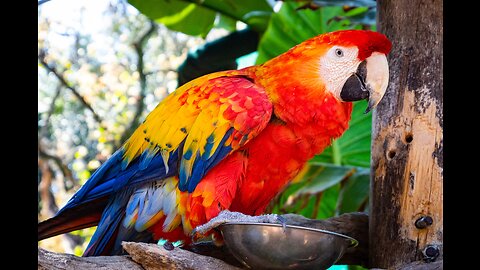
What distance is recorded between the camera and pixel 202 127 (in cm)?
134

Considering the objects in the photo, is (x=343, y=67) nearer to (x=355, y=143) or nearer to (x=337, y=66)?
(x=337, y=66)

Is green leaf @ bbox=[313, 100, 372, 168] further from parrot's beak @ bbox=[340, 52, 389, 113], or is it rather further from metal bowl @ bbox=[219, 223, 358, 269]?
metal bowl @ bbox=[219, 223, 358, 269]

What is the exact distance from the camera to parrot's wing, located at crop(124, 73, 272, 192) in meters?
1.32

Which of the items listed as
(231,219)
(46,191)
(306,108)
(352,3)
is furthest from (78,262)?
(46,191)

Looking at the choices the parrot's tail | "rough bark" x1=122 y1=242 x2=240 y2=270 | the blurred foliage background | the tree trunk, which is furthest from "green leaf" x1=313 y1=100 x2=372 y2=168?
"rough bark" x1=122 y1=242 x2=240 y2=270

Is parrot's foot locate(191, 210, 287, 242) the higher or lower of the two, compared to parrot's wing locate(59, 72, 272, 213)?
lower

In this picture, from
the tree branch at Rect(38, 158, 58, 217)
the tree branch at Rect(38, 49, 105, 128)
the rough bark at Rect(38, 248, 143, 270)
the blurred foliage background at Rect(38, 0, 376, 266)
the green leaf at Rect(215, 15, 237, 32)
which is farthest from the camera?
the tree branch at Rect(38, 158, 58, 217)

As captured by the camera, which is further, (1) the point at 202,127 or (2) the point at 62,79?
(2) the point at 62,79

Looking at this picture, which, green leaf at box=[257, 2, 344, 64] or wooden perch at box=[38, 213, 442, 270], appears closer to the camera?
wooden perch at box=[38, 213, 442, 270]

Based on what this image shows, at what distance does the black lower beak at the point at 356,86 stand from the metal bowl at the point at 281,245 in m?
0.33

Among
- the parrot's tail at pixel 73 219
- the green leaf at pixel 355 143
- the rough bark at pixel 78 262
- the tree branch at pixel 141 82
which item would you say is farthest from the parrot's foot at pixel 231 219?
the tree branch at pixel 141 82

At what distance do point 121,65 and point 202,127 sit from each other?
3769 millimetres

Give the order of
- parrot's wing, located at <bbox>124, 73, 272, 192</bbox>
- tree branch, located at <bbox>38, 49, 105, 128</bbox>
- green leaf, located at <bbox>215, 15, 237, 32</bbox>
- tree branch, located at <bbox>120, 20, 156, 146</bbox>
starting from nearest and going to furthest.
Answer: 1. parrot's wing, located at <bbox>124, 73, 272, 192</bbox>
2. green leaf, located at <bbox>215, 15, 237, 32</bbox>
3. tree branch, located at <bbox>38, 49, 105, 128</bbox>
4. tree branch, located at <bbox>120, 20, 156, 146</bbox>
